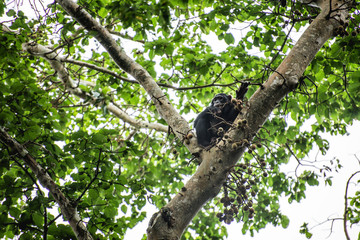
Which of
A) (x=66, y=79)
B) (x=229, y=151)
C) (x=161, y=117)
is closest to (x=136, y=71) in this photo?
(x=161, y=117)

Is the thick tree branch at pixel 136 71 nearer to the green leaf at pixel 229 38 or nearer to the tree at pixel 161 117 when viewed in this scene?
the tree at pixel 161 117

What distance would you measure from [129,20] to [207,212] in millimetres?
5449

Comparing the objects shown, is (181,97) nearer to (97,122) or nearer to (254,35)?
(97,122)

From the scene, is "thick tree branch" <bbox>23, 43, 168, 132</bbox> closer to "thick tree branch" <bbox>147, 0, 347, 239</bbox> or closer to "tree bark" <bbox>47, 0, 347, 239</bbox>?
"tree bark" <bbox>47, 0, 347, 239</bbox>

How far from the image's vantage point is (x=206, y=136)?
4.49 metres

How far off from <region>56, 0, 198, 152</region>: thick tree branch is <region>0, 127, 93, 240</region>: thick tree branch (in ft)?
3.73

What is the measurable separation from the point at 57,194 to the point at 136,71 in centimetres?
160

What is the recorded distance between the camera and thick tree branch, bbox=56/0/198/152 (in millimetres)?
2924

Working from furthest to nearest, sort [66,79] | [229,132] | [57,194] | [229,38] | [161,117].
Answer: [66,79]
[229,38]
[161,117]
[229,132]
[57,194]

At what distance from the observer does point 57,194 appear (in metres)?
2.34

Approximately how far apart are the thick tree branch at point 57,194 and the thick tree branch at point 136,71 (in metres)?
1.14

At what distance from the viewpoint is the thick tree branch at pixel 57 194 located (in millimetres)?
2232

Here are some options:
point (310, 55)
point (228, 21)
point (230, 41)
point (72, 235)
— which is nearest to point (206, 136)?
point (230, 41)

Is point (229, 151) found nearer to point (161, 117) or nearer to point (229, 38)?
point (161, 117)
